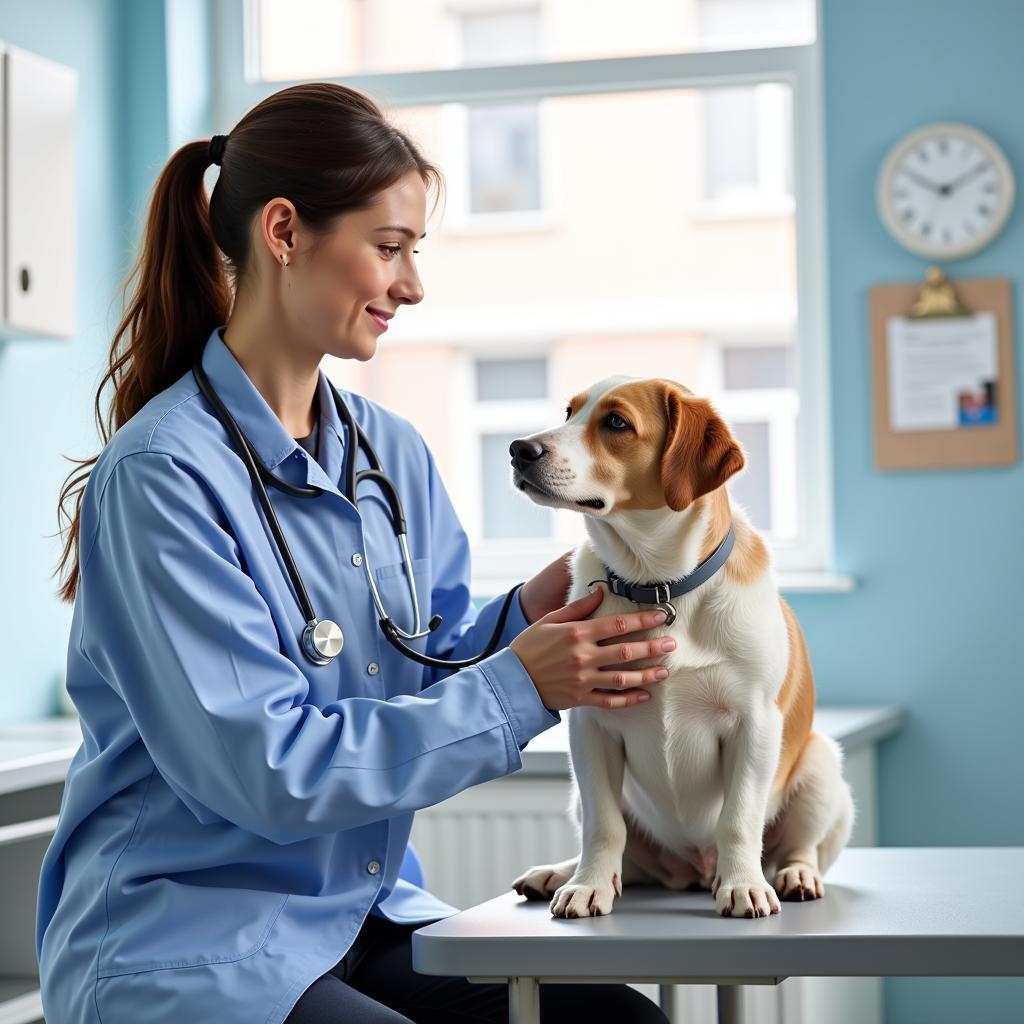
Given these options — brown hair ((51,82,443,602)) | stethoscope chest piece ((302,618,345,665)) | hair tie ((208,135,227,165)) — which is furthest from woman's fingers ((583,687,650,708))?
hair tie ((208,135,227,165))

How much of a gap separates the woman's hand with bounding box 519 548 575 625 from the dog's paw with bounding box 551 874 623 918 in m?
0.37

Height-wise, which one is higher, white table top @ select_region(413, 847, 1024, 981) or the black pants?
white table top @ select_region(413, 847, 1024, 981)

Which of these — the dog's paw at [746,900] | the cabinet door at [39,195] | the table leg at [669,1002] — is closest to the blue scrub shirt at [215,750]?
the dog's paw at [746,900]

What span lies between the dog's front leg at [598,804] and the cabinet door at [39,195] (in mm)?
1567

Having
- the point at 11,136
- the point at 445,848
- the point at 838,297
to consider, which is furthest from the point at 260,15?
the point at 445,848

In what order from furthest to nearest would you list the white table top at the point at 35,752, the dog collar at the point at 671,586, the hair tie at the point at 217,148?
the white table top at the point at 35,752, the hair tie at the point at 217,148, the dog collar at the point at 671,586

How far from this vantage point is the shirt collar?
1413mm

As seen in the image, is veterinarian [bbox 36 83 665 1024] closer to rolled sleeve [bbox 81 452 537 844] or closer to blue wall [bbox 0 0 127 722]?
rolled sleeve [bbox 81 452 537 844]

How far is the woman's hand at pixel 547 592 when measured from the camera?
1543 millimetres

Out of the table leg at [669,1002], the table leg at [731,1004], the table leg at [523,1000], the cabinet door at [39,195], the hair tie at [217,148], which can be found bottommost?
the table leg at [669,1002]

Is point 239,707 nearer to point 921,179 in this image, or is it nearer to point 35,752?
point 35,752

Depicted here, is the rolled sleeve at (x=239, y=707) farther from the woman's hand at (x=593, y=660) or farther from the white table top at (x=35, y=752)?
the white table top at (x=35, y=752)

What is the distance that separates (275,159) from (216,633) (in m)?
0.51

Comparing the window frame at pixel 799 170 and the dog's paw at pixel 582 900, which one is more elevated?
the window frame at pixel 799 170
